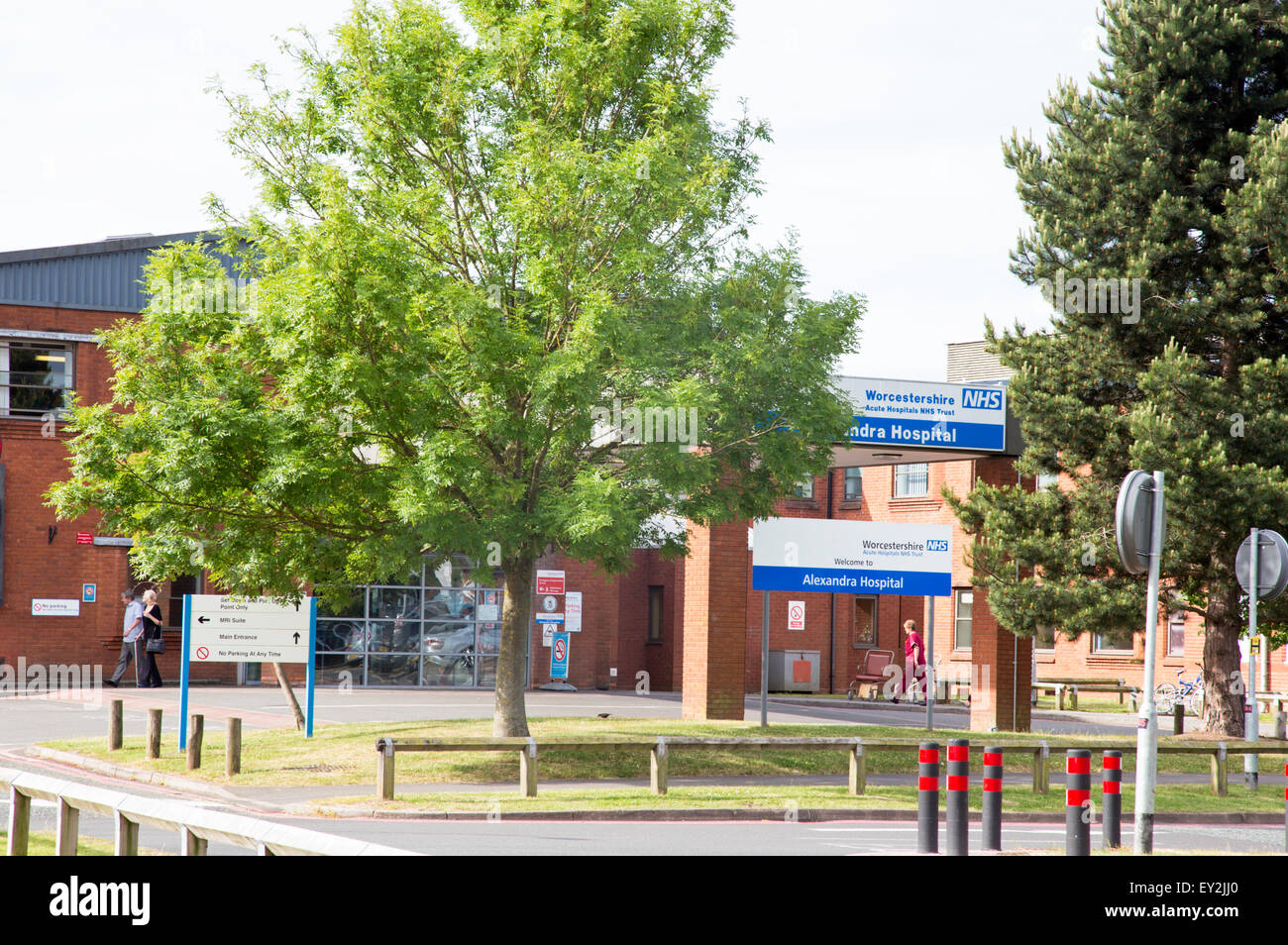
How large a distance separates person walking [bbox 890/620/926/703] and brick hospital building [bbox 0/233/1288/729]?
5.76 feet

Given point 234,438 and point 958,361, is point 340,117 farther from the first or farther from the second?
point 958,361

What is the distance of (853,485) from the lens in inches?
1841

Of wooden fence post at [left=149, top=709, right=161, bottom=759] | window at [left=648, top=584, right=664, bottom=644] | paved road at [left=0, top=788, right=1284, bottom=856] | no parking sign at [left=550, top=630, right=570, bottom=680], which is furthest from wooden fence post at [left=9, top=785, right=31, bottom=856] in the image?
window at [left=648, top=584, right=664, bottom=644]

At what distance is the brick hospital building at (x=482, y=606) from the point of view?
24156 mm

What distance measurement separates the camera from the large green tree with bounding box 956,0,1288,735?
20.2 metres

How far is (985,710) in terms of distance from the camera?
24906 millimetres

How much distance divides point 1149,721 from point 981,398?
1371 centimetres

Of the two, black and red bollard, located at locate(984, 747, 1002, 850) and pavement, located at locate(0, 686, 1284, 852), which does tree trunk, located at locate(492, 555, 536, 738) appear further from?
black and red bollard, located at locate(984, 747, 1002, 850)

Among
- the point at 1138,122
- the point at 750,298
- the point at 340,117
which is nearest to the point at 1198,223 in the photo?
the point at 1138,122

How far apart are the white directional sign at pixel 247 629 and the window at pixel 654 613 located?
20.6 meters

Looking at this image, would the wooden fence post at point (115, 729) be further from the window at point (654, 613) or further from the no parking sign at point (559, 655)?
the window at point (654, 613)

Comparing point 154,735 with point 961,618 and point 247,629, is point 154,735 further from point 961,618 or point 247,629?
point 961,618

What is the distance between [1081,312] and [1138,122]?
2889 mm

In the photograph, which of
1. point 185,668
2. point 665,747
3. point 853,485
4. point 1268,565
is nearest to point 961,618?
point 853,485
